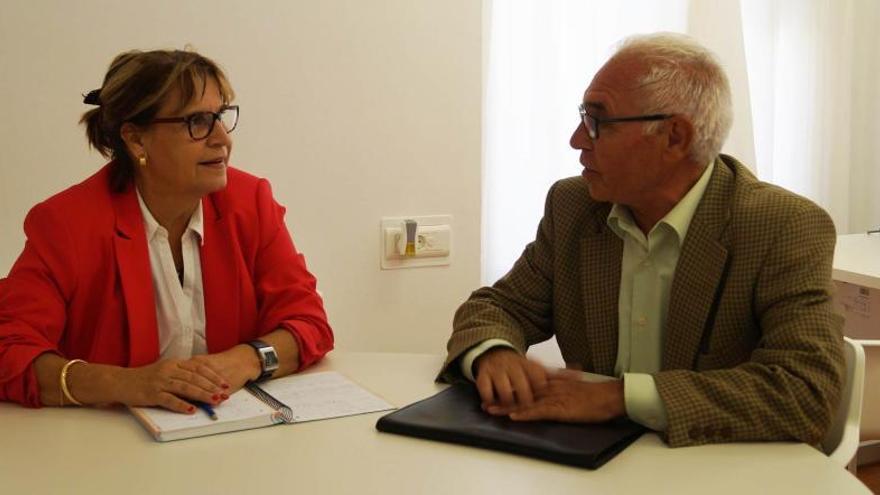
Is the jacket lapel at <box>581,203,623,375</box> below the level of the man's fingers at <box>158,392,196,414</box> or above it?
above

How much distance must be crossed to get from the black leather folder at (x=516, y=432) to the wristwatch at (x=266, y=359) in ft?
1.13

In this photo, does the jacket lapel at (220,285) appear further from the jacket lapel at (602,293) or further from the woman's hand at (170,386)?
the jacket lapel at (602,293)

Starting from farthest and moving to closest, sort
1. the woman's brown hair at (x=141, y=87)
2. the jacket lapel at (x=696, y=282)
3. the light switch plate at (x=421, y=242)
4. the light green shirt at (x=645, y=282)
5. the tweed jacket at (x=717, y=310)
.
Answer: the light switch plate at (x=421, y=242), the woman's brown hair at (x=141, y=87), the light green shirt at (x=645, y=282), the jacket lapel at (x=696, y=282), the tweed jacket at (x=717, y=310)

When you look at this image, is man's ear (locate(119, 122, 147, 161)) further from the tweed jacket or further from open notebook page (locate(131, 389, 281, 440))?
the tweed jacket

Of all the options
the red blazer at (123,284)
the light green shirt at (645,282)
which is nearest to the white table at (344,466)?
the red blazer at (123,284)

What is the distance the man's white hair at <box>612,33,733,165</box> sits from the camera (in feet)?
6.62

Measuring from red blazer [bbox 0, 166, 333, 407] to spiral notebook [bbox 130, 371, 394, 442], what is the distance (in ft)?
0.44

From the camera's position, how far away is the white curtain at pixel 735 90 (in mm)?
3604

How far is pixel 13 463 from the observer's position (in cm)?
160

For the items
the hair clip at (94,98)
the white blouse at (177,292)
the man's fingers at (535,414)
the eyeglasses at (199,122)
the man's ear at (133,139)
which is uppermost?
the hair clip at (94,98)

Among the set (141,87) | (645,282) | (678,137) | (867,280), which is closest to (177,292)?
(141,87)

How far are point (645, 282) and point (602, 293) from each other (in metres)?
0.09

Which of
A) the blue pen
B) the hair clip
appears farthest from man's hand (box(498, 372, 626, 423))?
the hair clip

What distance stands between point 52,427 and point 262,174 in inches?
60.0
